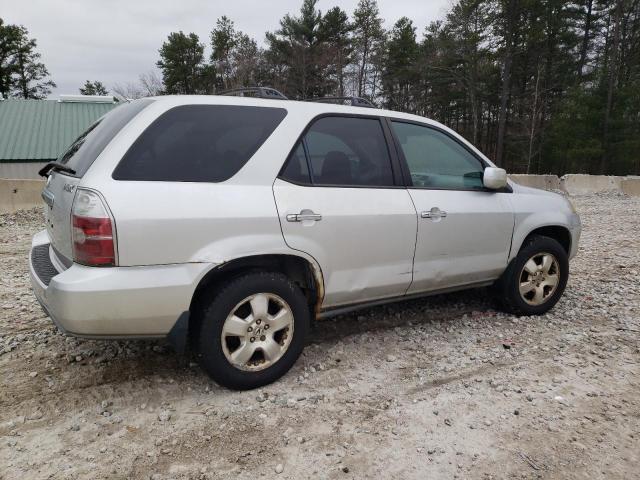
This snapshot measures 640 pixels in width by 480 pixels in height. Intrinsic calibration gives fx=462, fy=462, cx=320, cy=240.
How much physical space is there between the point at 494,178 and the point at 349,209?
1.38 metres

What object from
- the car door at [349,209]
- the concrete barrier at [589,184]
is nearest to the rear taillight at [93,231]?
the car door at [349,209]

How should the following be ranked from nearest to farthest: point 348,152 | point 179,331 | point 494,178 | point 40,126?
point 179,331 → point 348,152 → point 494,178 → point 40,126

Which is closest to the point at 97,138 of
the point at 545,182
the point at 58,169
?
the point at 58,169

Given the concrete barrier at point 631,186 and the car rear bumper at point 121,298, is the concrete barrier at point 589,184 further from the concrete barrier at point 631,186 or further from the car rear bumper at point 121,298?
the car rear bumper at point 121,298

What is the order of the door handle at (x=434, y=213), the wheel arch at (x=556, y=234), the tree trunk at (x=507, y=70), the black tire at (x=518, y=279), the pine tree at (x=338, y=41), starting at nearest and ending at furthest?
the door handle at (x=434, y=213) < the black tire at (x=518, y=279) < the wheel arch at (x=556, y=234) < the tree trunk at (x=507, y=70) < the pine tree at (x=338, y=41)

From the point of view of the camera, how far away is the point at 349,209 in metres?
3.08

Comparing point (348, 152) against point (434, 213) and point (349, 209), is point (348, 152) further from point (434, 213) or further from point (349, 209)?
point (434, 213)

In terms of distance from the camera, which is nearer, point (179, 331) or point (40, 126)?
point (179, 331)

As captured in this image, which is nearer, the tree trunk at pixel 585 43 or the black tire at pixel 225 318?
the black tire at pixel 225 318

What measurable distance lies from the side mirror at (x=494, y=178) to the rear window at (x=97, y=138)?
2.56 m

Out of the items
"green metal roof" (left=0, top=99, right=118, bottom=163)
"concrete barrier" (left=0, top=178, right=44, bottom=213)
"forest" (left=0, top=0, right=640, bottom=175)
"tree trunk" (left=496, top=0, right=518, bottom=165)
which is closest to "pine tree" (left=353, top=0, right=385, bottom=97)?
"forest" (left=0, top=0, right=640, bottom=175)

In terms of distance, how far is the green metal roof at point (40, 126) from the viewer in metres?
21.5

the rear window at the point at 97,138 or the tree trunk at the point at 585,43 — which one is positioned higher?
the tree trunk at the point at 585,43

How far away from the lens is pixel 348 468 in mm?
2289
